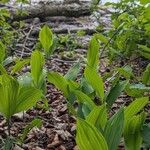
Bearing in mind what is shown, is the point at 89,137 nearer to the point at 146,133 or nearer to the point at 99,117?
the point at 99,117

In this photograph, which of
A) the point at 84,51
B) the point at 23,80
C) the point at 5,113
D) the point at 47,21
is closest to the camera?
the point at 5,113

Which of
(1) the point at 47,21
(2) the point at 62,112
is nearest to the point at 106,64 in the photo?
(2) the point at 62,112

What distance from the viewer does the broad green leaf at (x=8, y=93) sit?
132cm

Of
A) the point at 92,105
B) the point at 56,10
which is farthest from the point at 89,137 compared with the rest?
the point at 56,10

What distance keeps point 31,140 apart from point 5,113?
16.2 inches

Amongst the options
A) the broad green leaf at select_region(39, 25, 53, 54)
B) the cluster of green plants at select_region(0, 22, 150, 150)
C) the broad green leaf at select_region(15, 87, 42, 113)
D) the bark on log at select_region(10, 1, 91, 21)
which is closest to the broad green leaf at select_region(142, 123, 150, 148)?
the cluster of green plants at select_region(0, 22, 150, 150)

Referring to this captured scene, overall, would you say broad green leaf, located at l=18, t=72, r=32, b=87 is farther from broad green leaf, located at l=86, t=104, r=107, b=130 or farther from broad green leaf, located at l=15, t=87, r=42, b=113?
broad green leaf, located at l=86, t=104, r=107, b=130

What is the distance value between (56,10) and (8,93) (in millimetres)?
5407

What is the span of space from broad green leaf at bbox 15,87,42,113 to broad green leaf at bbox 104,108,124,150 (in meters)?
0.35

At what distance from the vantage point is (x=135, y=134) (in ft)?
3.96

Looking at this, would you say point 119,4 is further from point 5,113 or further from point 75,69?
point 5,113

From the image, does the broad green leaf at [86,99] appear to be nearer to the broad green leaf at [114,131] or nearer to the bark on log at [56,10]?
the broad green leaf at [114,131]

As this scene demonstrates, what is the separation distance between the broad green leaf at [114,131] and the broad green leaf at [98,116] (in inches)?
1.1

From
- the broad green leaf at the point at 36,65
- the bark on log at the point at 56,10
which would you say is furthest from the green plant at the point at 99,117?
the bark on log at the point at 56,10
